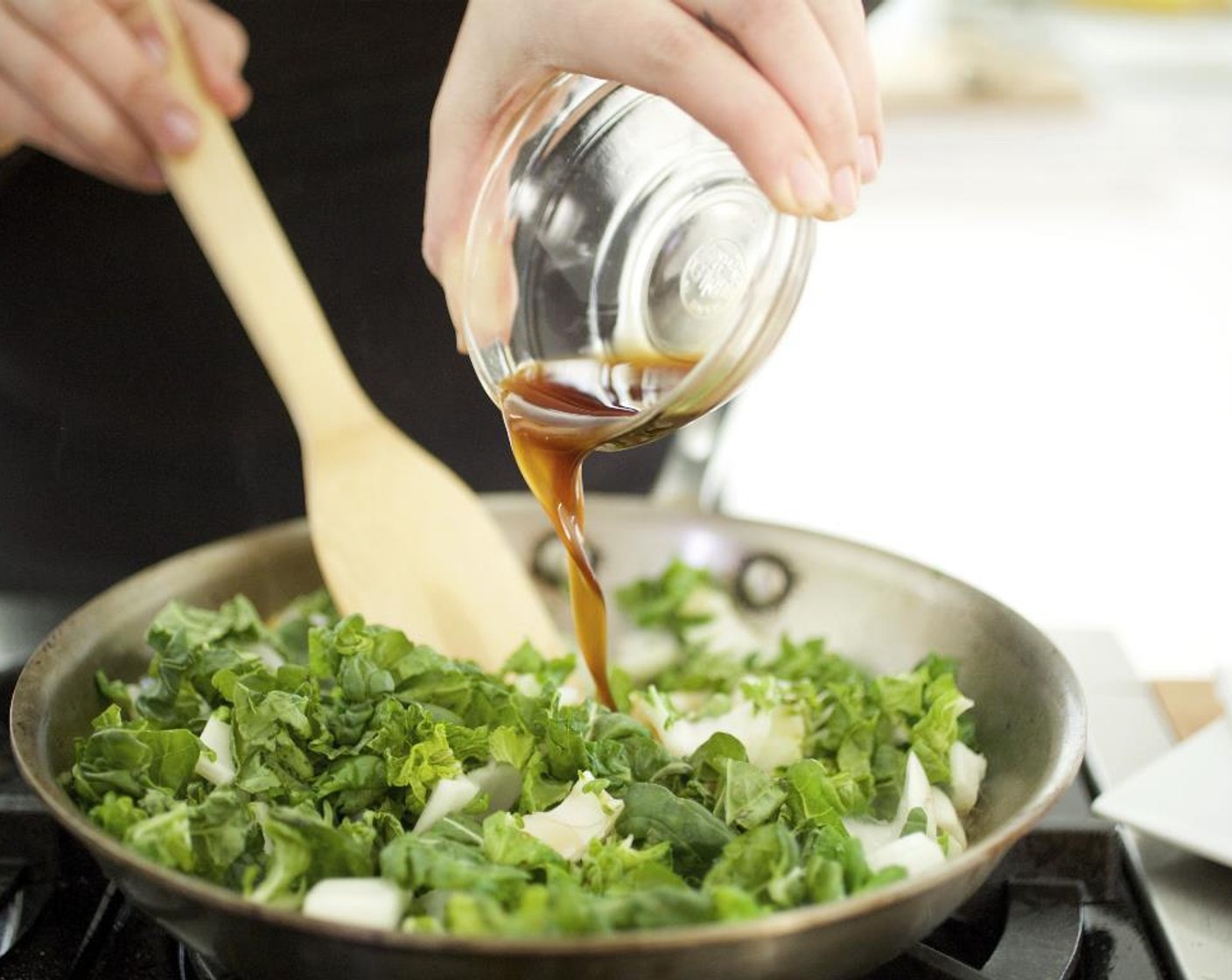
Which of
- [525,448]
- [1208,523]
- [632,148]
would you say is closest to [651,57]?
[632,148]

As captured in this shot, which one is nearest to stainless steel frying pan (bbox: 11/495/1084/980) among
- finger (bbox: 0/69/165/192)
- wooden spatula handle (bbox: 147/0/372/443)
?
wooden spatula handle (bbox: 147/0/372/443)

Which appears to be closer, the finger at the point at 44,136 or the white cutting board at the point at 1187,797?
the white cutting board at the point at 1187,797

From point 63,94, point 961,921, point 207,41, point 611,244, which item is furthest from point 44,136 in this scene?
point 961,921

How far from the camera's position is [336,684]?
3.59ft

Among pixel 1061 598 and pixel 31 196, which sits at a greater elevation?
pixel 31 196

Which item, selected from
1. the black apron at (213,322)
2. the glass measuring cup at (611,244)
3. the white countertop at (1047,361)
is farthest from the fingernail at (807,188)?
the white countertop at (1047,361)

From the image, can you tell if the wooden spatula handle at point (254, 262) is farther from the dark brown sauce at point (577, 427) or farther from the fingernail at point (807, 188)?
the fingernail at point (807, 188)

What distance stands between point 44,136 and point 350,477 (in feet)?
1.41

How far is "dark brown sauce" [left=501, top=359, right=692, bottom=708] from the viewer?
43.1 inches

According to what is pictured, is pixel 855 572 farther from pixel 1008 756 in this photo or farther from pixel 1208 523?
pixel 1208 523

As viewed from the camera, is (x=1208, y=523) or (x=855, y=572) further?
(x=1208, y=523)

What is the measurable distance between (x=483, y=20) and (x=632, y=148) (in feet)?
0.50

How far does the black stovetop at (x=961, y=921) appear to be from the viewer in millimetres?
989

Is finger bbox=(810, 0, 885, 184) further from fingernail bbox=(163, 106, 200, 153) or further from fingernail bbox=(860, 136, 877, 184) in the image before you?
fingernail bbox=(163, 106, 200, 153)
